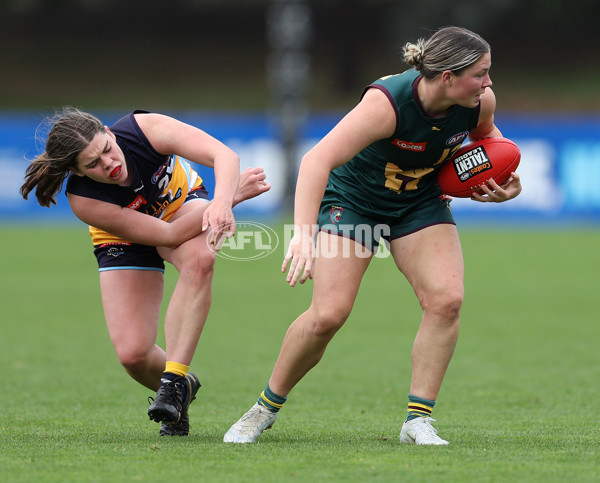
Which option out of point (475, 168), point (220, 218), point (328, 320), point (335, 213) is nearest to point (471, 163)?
point (475, 168)

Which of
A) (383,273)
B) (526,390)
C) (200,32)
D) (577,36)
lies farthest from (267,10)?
(526,390)

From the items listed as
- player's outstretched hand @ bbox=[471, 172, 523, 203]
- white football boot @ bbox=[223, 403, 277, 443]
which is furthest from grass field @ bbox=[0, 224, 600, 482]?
player's outstretched hand @ bbox=[471, 172, 523, 203]

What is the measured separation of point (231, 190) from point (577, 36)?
29843 millimetres

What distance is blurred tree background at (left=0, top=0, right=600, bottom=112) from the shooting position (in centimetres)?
2983

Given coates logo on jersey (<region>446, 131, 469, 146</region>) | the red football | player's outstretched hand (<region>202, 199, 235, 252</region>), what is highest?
coates logo on jersey (<region>446, 131, 469, 146</region>)

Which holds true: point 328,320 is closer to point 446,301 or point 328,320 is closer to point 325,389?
point 446,301

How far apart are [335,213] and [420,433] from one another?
1135mm

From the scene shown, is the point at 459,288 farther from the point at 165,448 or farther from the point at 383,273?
the point at 383,273

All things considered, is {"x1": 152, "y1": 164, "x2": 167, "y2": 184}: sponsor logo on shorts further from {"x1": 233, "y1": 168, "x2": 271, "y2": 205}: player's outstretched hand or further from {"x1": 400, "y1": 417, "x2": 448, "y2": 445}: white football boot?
{"x1": 400, "y1": 417, "x2": 448, "y2": 445}: white football boot

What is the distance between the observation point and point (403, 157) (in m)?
4.51

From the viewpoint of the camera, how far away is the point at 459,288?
440 cm

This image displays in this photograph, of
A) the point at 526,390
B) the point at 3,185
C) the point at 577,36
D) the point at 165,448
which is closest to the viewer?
the point at 165,448

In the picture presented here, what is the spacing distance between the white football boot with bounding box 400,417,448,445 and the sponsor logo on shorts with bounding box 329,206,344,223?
103cm

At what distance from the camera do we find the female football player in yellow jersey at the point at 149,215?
4395 millimetres
